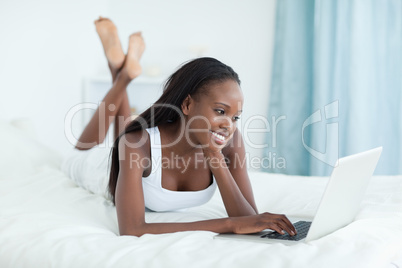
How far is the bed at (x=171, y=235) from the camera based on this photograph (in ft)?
3.83

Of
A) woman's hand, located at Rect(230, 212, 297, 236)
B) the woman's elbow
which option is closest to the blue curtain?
woman's hand, located at Rect(230, 212, 297, 236)

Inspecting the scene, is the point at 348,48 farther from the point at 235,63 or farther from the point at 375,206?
the point at 375,206

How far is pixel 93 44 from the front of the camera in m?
4.17

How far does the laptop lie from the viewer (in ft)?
3.97

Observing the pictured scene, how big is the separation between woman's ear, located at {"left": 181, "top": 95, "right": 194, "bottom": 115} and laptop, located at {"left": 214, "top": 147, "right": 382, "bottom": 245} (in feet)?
1.56

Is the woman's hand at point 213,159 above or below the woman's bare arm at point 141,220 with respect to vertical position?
above

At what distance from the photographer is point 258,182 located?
2.28 metres

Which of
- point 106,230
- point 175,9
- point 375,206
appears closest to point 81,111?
point 175,9

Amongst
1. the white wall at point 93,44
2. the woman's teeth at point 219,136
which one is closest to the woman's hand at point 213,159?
the woman's teeth at point 219,136

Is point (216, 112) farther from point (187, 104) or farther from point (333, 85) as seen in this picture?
point (333, 85)

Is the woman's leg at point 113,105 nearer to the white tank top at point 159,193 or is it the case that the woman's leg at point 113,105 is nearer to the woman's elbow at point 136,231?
the white tank top at point 159,193

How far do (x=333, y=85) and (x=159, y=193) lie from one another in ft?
7.17

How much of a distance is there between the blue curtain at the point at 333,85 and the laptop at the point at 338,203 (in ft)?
6.45

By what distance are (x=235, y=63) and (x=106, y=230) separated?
2857 mm
